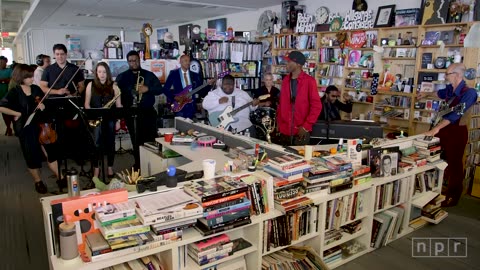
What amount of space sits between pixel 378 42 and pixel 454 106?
2.05 meters

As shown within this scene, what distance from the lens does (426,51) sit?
514cm

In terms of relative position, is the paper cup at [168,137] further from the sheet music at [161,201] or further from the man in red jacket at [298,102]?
the sheet music at [161,201]

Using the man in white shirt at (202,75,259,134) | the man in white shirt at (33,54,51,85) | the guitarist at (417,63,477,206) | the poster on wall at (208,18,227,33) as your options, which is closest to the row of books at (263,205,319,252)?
the guitarist at (417,63,477,206)

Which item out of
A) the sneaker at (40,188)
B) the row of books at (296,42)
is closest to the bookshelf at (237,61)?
the row of books at (296,42)

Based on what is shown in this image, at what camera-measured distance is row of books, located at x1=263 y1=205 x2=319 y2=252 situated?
2.38m

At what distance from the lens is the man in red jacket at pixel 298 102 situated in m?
3.75

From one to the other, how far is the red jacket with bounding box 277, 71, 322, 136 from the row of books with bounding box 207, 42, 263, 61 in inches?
101

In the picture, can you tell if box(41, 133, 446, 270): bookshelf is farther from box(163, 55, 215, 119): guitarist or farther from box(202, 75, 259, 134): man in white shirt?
box(163, 55, 215, 119): guitarist

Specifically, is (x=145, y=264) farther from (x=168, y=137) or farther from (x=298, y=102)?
(x=298, y=102)

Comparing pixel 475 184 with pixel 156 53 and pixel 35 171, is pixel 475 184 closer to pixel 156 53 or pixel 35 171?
pixel 35 171

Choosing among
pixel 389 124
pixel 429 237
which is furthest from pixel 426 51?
pixel 429 237

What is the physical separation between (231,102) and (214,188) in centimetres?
287

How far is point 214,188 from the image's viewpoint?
85.2 inches

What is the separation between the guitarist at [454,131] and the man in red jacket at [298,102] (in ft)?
4.29
